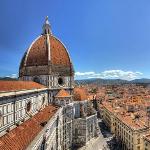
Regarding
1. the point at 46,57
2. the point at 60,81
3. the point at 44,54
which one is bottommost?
the point at 60,81

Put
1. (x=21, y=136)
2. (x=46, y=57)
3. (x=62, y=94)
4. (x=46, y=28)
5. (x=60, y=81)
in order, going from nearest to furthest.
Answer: (x=21, y=136)
(x=62, y=94)
(x=46, y=57)
(x=60, y=81)
(x=46, y=28)

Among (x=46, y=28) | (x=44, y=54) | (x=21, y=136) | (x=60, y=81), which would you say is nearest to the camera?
(x=21, y=136)

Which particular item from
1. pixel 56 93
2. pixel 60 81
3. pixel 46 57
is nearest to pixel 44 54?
pixel 46 57

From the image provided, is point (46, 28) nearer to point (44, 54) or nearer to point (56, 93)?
point (44, 54)

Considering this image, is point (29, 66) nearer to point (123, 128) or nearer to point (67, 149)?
point (67, 149)

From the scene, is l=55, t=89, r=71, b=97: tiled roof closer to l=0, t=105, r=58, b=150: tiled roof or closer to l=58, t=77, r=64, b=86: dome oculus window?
l=58, t=77, r=64, b=86: dome oculus window

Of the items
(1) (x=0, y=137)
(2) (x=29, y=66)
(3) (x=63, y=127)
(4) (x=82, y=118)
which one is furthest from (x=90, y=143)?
(1) (x=0, y=137)

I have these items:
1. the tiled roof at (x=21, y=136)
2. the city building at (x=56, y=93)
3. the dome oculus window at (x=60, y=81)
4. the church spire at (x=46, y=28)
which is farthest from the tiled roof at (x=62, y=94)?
the church spire at (x=46, y=28)

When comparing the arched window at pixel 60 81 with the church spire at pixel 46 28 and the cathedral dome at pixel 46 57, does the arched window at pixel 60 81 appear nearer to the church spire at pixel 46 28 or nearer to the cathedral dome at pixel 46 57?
the cathedral dome at pixel 46 57
